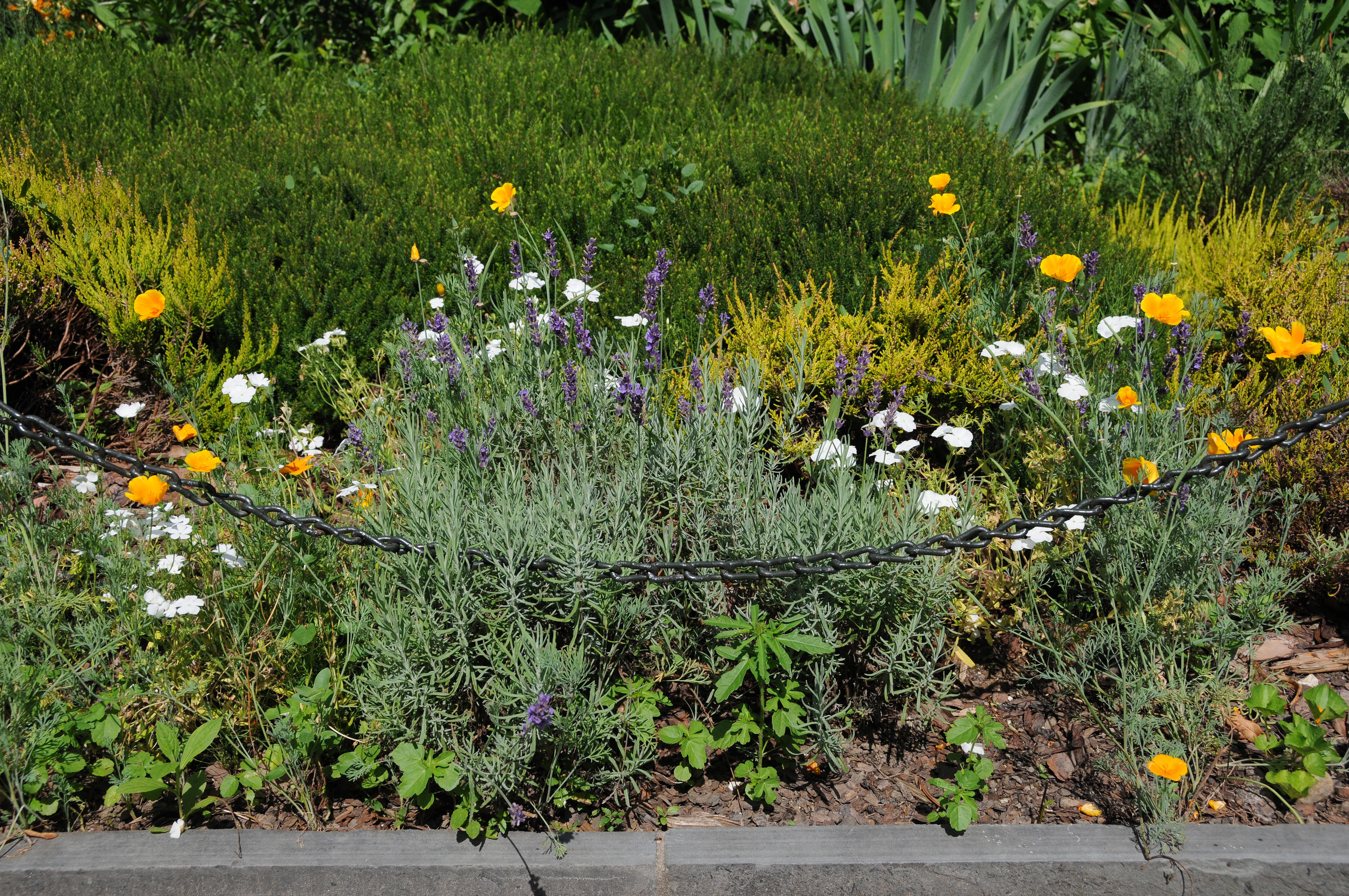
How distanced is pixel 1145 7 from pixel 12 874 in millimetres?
7275

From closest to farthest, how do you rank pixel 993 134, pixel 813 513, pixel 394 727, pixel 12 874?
pixel 12 874, pixel 394 727, pixel 813 513, pixel 993 134

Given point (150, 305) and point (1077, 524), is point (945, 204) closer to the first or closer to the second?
point (1077, 524)

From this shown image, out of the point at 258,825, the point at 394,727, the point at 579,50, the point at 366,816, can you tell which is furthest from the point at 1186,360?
the point at 579,50

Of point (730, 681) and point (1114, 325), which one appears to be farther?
point (1114, 325)

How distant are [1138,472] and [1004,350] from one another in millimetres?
774

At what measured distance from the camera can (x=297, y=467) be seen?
7.68 ft

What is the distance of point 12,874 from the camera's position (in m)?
1.93

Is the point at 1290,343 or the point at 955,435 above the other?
the point at 1290,343

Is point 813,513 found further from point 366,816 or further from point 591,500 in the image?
point 366,816

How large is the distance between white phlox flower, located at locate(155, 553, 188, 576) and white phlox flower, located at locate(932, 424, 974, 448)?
2002 mm

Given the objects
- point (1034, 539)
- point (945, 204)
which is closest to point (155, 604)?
point (1034, 539)

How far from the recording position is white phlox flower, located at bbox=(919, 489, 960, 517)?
235cm

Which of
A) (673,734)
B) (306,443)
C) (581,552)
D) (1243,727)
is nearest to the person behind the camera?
(581,552)

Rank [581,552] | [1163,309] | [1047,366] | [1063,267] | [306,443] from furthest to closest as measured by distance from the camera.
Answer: [306,443], [1047,366], [1063,267], [1163,309], [581,552]
